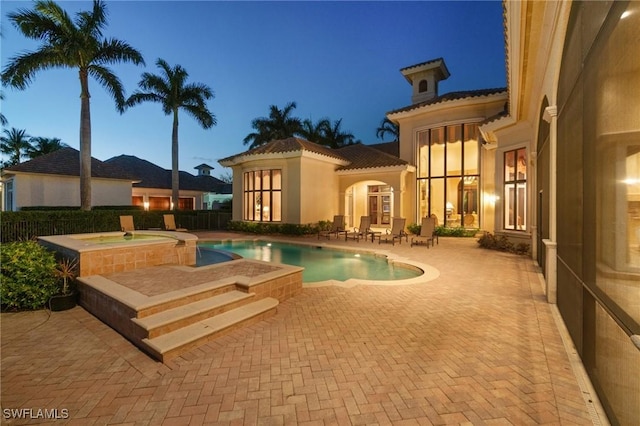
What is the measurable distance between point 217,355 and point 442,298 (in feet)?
14.2

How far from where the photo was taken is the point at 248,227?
18.4 m

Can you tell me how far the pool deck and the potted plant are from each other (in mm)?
184

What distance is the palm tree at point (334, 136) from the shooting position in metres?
32.5

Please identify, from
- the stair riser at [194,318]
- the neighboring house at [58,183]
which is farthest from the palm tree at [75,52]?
the stair riser at [194,318]

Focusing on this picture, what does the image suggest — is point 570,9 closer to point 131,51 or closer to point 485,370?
point 485,370

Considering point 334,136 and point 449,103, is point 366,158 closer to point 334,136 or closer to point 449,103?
point 449,103

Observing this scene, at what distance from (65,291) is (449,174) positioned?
56.1 feet

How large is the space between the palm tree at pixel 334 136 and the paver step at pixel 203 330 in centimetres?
2892

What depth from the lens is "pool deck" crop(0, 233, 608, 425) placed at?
2631 mm

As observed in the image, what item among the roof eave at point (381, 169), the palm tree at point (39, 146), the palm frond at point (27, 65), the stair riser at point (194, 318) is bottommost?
the stair riser at point (194, 318)

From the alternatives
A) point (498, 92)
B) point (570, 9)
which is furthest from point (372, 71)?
point (570, 9)

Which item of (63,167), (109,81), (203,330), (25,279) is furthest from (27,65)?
(203,330)

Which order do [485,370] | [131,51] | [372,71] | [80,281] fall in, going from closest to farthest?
[485,370], [80,281], [131,51], [372,71]

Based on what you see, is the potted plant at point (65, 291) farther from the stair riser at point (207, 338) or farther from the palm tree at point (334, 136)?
the palm tree at point (334, 136)
